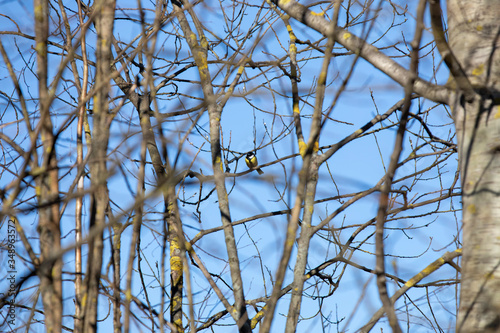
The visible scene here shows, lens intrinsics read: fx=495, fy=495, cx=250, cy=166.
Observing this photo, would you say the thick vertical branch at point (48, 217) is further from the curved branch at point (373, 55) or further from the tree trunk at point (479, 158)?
the tree trunk at point (479, 158)

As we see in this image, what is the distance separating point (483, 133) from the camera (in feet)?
4.77

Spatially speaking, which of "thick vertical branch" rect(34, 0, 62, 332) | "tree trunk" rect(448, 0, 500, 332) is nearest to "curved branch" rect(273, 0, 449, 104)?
"tree trunk" rect(448, 0, 500, 332)

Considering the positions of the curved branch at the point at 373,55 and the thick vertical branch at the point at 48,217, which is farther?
the curved branch at the point at 373,55

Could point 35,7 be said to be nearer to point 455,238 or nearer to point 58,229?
point 58,229

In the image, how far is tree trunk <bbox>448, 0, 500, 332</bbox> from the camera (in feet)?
4.31

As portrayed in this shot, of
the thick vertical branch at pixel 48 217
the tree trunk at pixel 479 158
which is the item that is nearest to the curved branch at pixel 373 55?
the tree trunk at pixel 479 158

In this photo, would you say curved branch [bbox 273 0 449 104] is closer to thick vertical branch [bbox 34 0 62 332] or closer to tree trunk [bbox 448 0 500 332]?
tree trunk [bbox 448 0 500 332]

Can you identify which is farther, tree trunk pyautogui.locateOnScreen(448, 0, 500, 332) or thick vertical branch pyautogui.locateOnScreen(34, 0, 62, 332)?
tree trunk pyautogui.locateOnScreen(448, 0, 500, 332)

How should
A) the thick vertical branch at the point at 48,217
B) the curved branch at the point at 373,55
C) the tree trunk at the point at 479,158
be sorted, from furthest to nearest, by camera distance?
the curved branch at the point at 373,55, the tree trunk at the point at 479,158, the thick vertical branch at the point at 48,217

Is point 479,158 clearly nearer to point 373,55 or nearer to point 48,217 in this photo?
point 373,55

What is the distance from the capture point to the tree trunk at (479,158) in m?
1.31

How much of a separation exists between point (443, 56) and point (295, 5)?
2.23 feet

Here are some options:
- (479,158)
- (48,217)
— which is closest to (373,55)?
(479,158)

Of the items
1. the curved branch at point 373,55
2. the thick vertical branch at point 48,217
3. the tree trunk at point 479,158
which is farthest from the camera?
the curved branch at point 373,55
